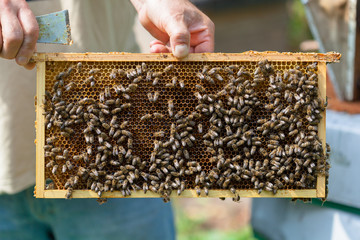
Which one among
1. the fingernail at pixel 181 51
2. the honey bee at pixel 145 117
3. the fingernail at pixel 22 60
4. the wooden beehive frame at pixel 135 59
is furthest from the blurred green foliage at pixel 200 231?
the fingernail at pixel 22 60

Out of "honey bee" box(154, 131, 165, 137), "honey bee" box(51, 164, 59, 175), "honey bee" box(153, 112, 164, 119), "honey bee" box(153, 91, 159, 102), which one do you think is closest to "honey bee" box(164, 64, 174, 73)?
"honey bee" box(153, 91, 159, 102)

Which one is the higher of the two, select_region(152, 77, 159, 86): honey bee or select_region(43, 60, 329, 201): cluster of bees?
select_region(152, 77, 159, 86): honey bee

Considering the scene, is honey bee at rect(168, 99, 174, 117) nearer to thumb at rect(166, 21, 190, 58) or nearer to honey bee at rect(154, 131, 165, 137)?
honey bee at rect(154, 131, 165, 137)

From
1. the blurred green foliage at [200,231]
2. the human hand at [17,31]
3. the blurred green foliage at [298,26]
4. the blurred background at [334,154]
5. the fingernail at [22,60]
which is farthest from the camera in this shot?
the blurred green foliage at [298,26]

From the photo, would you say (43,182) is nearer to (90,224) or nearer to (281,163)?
(90,224)

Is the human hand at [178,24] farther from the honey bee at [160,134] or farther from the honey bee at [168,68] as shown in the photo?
the honey bee at [160,134]

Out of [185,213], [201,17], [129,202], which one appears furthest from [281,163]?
[185,213]
